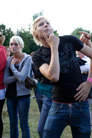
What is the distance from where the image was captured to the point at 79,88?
2.08 metres

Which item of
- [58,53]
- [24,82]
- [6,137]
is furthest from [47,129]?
[6,137]

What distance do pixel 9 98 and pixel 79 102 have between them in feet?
5.73

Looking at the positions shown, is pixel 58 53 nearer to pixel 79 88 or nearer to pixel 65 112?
pixel 79 88

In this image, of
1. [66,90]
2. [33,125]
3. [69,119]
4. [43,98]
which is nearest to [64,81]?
[66,90]

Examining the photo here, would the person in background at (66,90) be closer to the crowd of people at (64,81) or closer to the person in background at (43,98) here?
the crowd of people at (64,81)

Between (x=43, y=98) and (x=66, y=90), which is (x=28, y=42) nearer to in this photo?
(x=43, y=98)

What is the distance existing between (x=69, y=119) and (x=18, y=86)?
158 cm

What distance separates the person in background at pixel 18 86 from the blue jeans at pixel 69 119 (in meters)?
1.37

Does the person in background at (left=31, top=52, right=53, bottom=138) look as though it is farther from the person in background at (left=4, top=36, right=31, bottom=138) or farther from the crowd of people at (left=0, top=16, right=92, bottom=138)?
the crowd of people at (left=0, top=16, right=92, bottom=138)

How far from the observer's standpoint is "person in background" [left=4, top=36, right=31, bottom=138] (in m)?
3.43

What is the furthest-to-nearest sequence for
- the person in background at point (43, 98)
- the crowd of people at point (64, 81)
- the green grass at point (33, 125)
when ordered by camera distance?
the green grass at point (33, 125) → the person in background at point (43, 98) → the crowd of people at point (64, 81)

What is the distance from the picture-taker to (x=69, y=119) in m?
2.09

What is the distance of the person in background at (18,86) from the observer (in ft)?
11.3

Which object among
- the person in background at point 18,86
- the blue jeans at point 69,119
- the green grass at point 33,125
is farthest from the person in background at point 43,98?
the green grass at point 33,125
